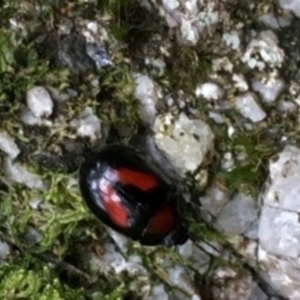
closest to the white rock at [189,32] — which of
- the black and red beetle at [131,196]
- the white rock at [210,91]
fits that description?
the white rock at [210,91]

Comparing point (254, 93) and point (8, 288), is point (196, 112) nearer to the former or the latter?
point (254, 93)

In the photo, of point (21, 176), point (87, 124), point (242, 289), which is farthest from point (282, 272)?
point (21, 176)

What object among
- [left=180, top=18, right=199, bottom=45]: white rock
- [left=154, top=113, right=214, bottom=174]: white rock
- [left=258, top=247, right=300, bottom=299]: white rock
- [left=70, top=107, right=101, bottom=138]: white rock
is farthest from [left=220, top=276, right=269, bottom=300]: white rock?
[left=180, top=18, right=199, bottom=45]: white rock

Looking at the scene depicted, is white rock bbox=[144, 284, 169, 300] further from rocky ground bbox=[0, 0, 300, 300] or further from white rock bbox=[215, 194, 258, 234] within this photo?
white rock bbox=[215, 194, 258, 234]

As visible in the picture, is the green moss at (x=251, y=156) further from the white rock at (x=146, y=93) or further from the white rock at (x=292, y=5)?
the white rock at (x=292, y=5)

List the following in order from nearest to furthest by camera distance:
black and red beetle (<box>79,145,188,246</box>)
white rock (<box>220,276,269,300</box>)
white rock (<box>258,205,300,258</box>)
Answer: black and red beetle (<box>79,145,188,246</box>)
white rock (<box>258,205,300,258</box>)
white rock (<box>220,276,269,300</box>)
